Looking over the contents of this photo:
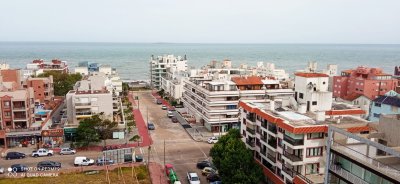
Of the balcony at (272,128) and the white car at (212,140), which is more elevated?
the balcony at (272,128)

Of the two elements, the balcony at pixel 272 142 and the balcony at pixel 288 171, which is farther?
the balcony at pixel 272 142

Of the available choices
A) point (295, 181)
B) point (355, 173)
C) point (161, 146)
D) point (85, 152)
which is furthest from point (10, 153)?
point (355, 173)

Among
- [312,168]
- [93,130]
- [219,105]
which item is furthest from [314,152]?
[93,130]

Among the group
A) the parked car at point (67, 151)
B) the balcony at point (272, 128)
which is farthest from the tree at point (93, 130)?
the balcony at point (272, 128)

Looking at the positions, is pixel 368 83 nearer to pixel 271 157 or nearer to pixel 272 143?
pixel 271 157

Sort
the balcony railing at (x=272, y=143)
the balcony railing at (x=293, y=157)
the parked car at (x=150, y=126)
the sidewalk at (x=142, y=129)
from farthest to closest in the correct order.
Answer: the parked car at (x=150, y=126) → the sidewalk at (x=142, y=129) → the balcony railing at (x=272, y=143) → the balcony railing at (x=293, y=157)

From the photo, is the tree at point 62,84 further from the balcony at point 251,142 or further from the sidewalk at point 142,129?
the balcony at point 251,142
